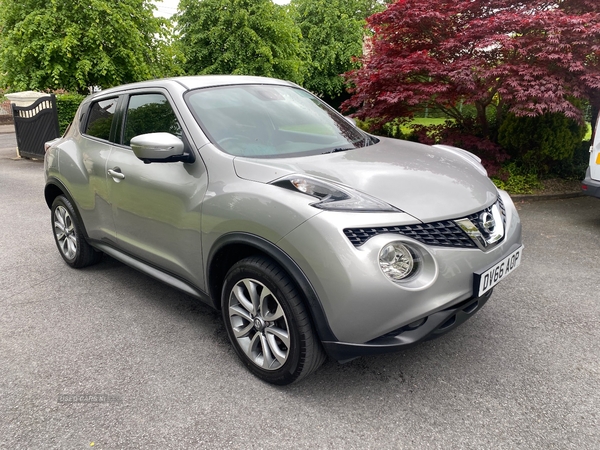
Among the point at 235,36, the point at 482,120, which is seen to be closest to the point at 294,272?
the point at 482,120

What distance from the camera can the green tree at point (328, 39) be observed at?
78.4ft

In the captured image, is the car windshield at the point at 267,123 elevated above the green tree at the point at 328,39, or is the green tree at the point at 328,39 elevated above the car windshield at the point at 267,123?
the green tree at the point at 328,39

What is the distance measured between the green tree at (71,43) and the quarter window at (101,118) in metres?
9.46

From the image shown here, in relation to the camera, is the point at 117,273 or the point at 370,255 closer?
the point at 370,255

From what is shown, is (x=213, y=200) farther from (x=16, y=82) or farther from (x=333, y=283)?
(x=16, y=82)

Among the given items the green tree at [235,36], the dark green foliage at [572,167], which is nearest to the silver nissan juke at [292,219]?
the dark green foliage at [572,167]

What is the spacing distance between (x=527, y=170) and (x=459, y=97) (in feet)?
6.13

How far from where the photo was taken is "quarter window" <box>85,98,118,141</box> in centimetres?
386

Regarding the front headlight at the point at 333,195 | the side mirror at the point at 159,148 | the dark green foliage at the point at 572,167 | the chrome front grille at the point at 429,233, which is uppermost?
the side mirror at the point at 159,148

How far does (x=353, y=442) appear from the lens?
7.50 feet

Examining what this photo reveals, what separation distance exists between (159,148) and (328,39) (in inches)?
915

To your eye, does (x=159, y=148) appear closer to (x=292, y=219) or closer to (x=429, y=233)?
(x=292, y=219)

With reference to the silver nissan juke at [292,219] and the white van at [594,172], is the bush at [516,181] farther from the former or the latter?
the silver nissan juke at [292,219]

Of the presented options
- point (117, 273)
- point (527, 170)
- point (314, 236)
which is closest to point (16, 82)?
point (117, 273)
